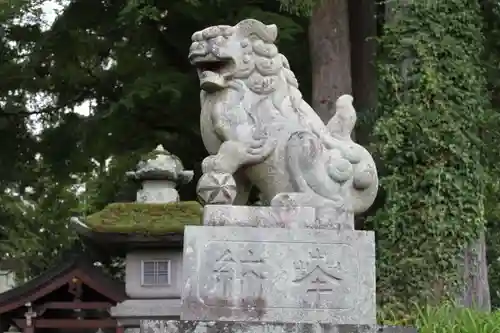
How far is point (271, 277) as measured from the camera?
15.8ft

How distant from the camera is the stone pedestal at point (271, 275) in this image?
4.80 m

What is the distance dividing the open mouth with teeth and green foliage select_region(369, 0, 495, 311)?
502 centimetres

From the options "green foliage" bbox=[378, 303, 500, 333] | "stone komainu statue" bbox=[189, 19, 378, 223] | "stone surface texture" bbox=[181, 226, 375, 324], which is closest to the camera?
"stone surface texture" bbox=[181, 226, 375, 324]

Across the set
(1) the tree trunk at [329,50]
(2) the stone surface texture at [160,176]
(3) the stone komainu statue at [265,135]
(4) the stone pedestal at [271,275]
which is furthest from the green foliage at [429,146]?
(4) the stone pedestal at [271,275]

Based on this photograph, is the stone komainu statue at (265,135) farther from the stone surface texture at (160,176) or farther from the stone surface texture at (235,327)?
the stone surface texture at (160,176)

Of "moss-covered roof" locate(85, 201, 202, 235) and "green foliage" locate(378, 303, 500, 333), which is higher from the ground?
"moss-covered roof" locate(85, 201, 202, 235)

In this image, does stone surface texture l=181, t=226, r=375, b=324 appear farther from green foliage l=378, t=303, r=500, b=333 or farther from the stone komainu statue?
green foliage l=378, t=303, r=500, b=333

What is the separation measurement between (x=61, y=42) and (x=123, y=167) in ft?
7.60

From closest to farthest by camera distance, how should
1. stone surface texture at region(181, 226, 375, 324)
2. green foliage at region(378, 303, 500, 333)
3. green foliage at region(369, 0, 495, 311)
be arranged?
stone surface texture at region(181, 226, 375, 324) → green foliage at region(378, 303, 500, 333) → green foliage at region(369, 0, 495, 311)

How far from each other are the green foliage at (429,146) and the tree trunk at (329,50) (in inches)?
23.9

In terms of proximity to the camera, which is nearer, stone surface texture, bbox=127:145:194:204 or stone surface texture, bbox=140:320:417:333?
stone surface texture, bbox=140:320:417:333

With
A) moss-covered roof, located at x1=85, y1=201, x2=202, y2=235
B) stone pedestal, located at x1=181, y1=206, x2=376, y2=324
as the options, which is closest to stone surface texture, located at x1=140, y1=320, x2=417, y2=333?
stone pedestal, located at x1=181, y1=206, x2=376, y2=324

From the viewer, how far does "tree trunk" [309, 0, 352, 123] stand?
11115 millimetres

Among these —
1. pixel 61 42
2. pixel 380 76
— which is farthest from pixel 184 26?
pixel 380 76
